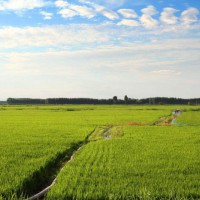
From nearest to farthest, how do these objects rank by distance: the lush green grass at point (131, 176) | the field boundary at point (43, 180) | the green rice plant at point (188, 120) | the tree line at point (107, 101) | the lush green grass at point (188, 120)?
the lush green grass at point (131, 176), the field boundary at point (43, 180), the green rice plant at point (188, 120), the lush green grass at point (188, 120), the tree line at point (107, 101)

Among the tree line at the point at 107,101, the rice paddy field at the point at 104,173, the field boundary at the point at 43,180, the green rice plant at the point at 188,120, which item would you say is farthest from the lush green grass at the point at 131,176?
the tree line at the point at 107,101

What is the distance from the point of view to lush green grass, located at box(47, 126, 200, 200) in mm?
6681

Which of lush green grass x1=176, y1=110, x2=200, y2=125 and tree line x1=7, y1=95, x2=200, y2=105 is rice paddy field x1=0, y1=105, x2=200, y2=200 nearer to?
lush green grass x1=176, y1=110, x2=200, y2=125

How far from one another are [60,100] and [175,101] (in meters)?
48.5

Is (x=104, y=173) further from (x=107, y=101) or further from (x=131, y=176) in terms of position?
(x=107, y=101)

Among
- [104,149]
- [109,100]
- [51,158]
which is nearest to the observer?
[51,158]

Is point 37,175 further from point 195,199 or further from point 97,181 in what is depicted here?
point 195,199

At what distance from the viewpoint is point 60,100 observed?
134125 mm

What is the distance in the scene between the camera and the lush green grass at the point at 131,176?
668 centimetres

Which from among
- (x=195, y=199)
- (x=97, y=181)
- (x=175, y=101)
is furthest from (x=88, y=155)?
(x=175, y=101)

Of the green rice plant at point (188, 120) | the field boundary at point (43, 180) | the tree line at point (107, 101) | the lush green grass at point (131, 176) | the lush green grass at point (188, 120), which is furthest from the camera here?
the tree line at point (107, 101)


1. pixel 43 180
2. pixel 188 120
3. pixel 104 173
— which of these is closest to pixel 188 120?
pixel 188 120

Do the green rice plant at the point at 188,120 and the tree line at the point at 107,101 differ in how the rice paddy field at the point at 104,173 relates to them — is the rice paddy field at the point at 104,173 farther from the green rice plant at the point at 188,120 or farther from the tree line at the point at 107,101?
the tree line at the point at 107,101

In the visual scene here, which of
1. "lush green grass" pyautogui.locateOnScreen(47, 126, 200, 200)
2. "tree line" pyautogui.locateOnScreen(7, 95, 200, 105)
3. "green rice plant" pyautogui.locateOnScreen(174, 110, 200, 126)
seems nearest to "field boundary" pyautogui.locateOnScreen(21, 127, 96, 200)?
"lush green grass" pyautogui.locateOnScreen(47, 126, 200, 200)
